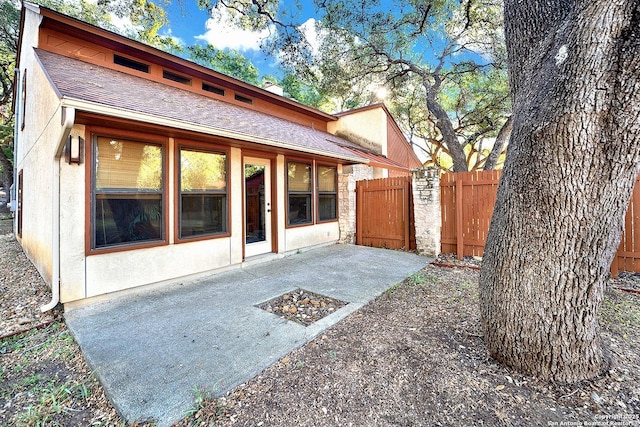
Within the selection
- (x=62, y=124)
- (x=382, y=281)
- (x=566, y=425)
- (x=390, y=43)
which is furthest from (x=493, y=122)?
(x=62, y=124)

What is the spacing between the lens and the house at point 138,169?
3.38m

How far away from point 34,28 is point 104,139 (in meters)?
3.10

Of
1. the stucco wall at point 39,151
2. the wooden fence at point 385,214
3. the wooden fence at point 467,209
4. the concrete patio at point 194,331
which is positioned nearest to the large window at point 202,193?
the concrete patio at point 194,331

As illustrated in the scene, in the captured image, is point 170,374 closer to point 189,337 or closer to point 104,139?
point 189,337

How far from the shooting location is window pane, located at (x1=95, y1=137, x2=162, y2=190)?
12.0 ft

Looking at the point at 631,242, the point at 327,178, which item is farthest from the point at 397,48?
the point at 631,242

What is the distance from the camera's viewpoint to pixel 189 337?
106 inches

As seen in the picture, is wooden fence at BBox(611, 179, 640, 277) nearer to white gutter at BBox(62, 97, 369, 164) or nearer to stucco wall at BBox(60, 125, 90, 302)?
white gutter at BBox(62, 97, 369, 164)

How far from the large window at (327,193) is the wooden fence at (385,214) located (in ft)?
2.18

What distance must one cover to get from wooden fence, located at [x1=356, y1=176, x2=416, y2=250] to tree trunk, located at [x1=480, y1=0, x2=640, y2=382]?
4.48 metres

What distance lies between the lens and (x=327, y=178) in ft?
24.3

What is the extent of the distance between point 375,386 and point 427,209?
15.6 feet

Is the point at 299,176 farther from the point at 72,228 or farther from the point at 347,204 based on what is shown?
the point at 72,228

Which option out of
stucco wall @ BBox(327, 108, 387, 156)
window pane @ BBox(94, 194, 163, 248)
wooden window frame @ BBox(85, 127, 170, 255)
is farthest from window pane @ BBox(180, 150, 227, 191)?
stucco wall @ BBox(327, 108, 387, 156)
